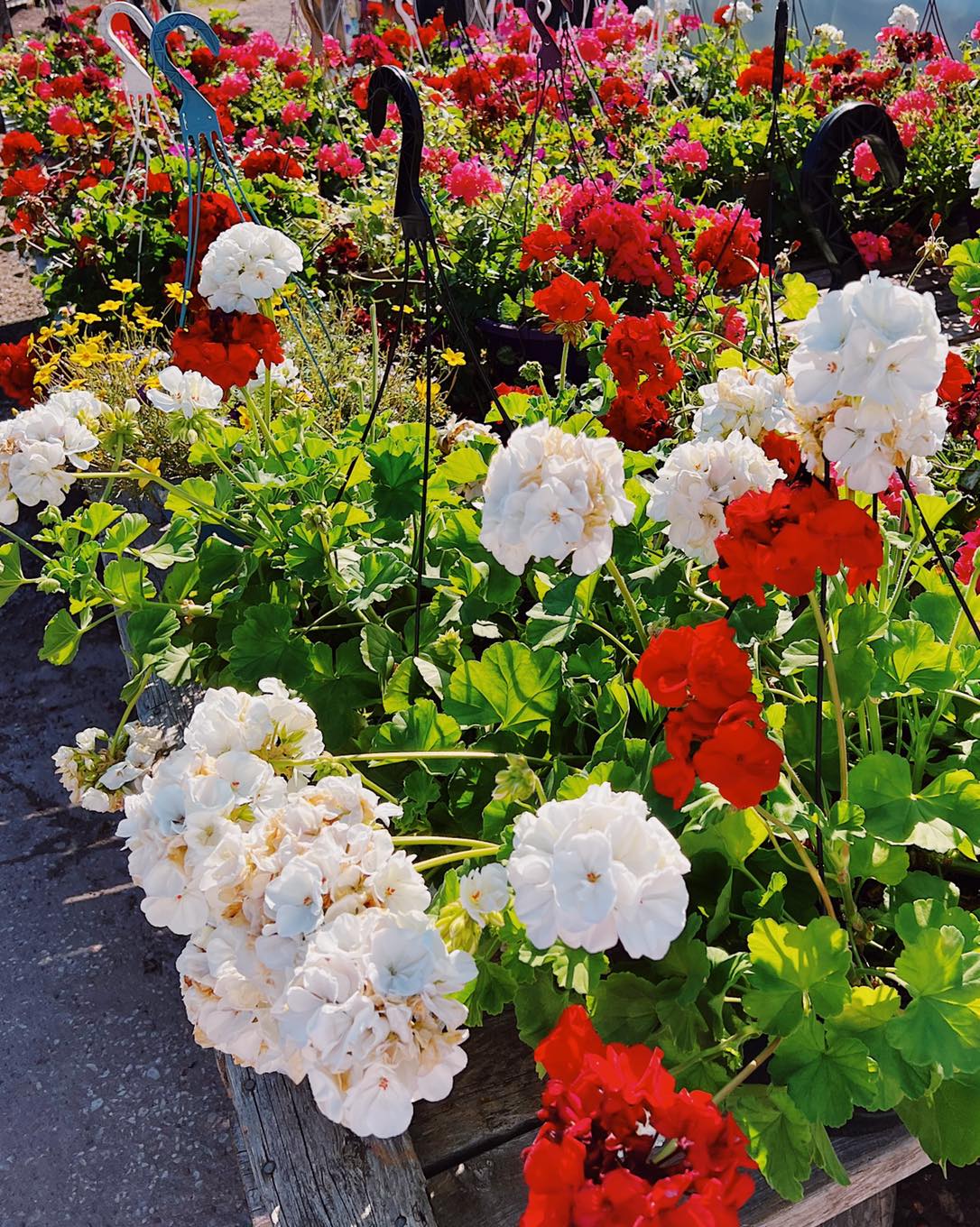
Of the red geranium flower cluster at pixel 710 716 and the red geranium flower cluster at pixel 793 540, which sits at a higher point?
the red geranium flower cluster at pixel 793 540

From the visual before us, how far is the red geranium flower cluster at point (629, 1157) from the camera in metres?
0.55

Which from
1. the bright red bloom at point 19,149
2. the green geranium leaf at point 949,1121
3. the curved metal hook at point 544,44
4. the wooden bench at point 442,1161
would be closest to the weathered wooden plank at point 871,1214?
the wooden bench at point 442,1161

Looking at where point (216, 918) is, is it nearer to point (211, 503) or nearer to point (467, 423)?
point (211, 503)

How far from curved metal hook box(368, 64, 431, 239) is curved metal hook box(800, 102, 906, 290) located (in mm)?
383

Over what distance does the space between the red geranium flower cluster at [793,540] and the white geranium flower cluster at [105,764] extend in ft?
2.25

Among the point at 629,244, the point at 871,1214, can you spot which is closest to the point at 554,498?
the point at 871,1214

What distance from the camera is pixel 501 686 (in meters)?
1.10

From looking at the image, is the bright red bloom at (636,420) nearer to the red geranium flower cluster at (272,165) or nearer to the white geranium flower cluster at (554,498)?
the white geranium flower cluster at (554,498)

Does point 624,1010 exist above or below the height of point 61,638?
above

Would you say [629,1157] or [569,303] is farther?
[569,303]

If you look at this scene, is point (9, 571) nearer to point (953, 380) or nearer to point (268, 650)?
point (268, 650)

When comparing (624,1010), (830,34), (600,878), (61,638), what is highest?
(830,34)

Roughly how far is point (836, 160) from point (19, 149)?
3.41 metres

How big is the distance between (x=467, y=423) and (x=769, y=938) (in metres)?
0.98
